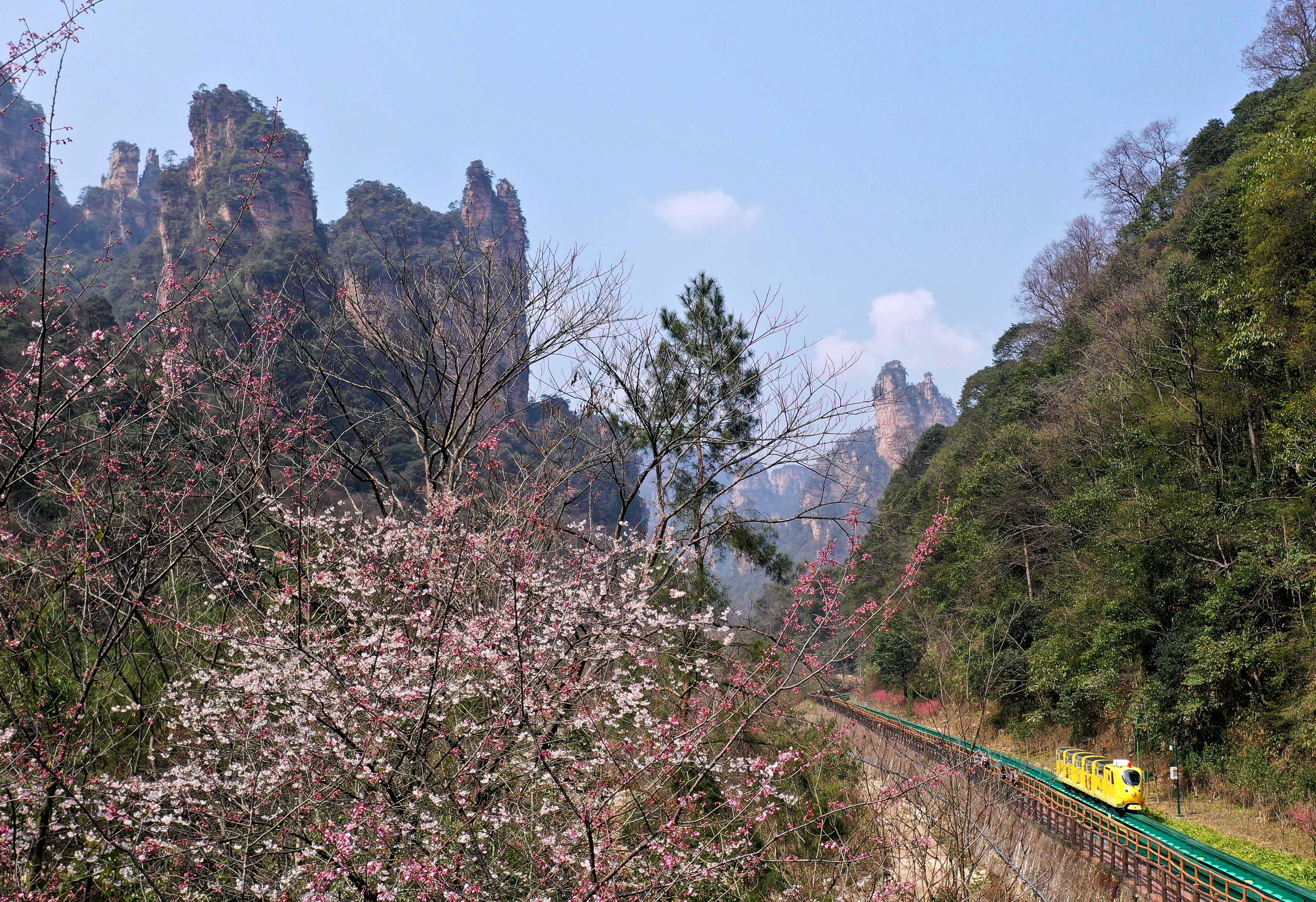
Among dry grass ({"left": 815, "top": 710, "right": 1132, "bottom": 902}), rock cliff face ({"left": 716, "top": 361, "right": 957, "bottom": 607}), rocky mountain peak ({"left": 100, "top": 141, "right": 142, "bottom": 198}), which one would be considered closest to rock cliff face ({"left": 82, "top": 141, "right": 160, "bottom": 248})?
rocky mountain peak ({"left": 100, "top": 141, "right": 142, "bottom": 198})

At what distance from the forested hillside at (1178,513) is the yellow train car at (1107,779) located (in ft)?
4.44

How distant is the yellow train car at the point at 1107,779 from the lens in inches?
488

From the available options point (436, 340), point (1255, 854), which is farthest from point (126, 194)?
point (1255, 854)

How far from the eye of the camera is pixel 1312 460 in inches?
432

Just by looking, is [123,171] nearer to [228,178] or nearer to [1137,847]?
[228,178]

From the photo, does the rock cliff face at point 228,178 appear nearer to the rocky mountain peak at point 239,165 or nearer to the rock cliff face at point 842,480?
the rocky mountain peak at point 239,165

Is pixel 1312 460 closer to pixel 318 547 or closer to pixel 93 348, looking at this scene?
pixel 318 547

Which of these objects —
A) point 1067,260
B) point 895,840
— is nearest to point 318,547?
point 895,840

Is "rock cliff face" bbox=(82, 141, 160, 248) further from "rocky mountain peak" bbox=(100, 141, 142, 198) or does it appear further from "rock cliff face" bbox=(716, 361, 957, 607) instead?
"rock cliff face" bbox=(716, 361, 957, 607)

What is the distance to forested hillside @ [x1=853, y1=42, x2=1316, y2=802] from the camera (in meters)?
12.0

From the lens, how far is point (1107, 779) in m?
12.8

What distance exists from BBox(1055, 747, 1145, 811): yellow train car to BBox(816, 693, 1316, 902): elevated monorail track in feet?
0.63

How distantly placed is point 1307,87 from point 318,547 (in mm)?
25932

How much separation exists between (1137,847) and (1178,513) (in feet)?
21.3
